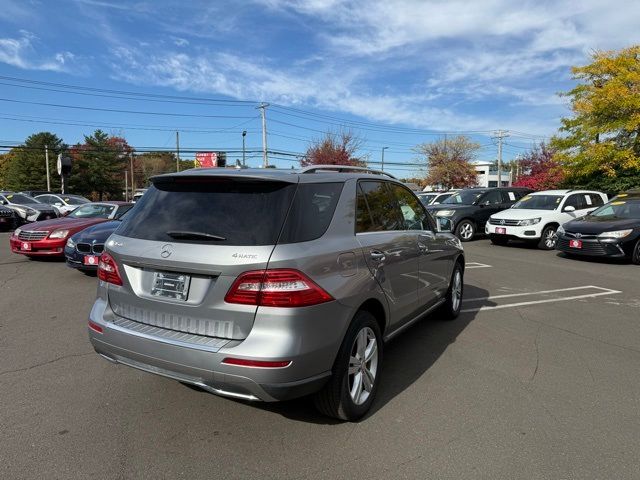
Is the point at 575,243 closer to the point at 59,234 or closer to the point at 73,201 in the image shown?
the point at 59,234

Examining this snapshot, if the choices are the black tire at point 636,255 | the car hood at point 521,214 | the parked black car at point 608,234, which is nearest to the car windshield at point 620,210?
the parked black car at point 608,234

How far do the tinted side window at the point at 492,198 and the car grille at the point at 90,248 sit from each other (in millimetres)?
12551

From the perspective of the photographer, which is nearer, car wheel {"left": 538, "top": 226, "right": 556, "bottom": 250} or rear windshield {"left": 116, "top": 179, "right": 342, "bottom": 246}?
rear windshield {"left": 116, "top": 179, "right": 342, "bottom": 246}

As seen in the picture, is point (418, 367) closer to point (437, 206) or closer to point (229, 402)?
point (229, 402)

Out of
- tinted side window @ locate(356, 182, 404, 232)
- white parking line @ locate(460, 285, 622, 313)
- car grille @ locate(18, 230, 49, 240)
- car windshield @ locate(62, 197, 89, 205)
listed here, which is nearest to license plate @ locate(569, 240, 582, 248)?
white parking line @ locate(460, 285, 622, 313)

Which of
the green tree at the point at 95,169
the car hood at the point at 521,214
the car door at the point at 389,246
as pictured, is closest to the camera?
the car door at the point at 389,246

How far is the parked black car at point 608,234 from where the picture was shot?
10.6 meters

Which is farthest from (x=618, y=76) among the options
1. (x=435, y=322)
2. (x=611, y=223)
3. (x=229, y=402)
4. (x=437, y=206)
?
(x=229, y=402)

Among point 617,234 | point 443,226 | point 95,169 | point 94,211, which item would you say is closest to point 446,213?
point 617,234

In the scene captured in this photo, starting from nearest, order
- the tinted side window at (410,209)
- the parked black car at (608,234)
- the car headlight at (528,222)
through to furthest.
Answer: the tinted side window at (410,209) → the parked black car at (608,234) → the car headlight at (528,222)

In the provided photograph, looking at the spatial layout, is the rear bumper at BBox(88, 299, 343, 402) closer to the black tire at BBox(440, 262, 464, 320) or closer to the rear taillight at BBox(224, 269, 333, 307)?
the rear taillight at BBox(224, 269, 333, 307)

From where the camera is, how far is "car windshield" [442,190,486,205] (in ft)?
53.9

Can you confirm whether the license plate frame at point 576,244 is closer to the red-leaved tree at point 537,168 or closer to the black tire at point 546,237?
the black tire at point 546,237

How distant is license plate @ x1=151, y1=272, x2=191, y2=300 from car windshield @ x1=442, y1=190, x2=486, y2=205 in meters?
14.8
